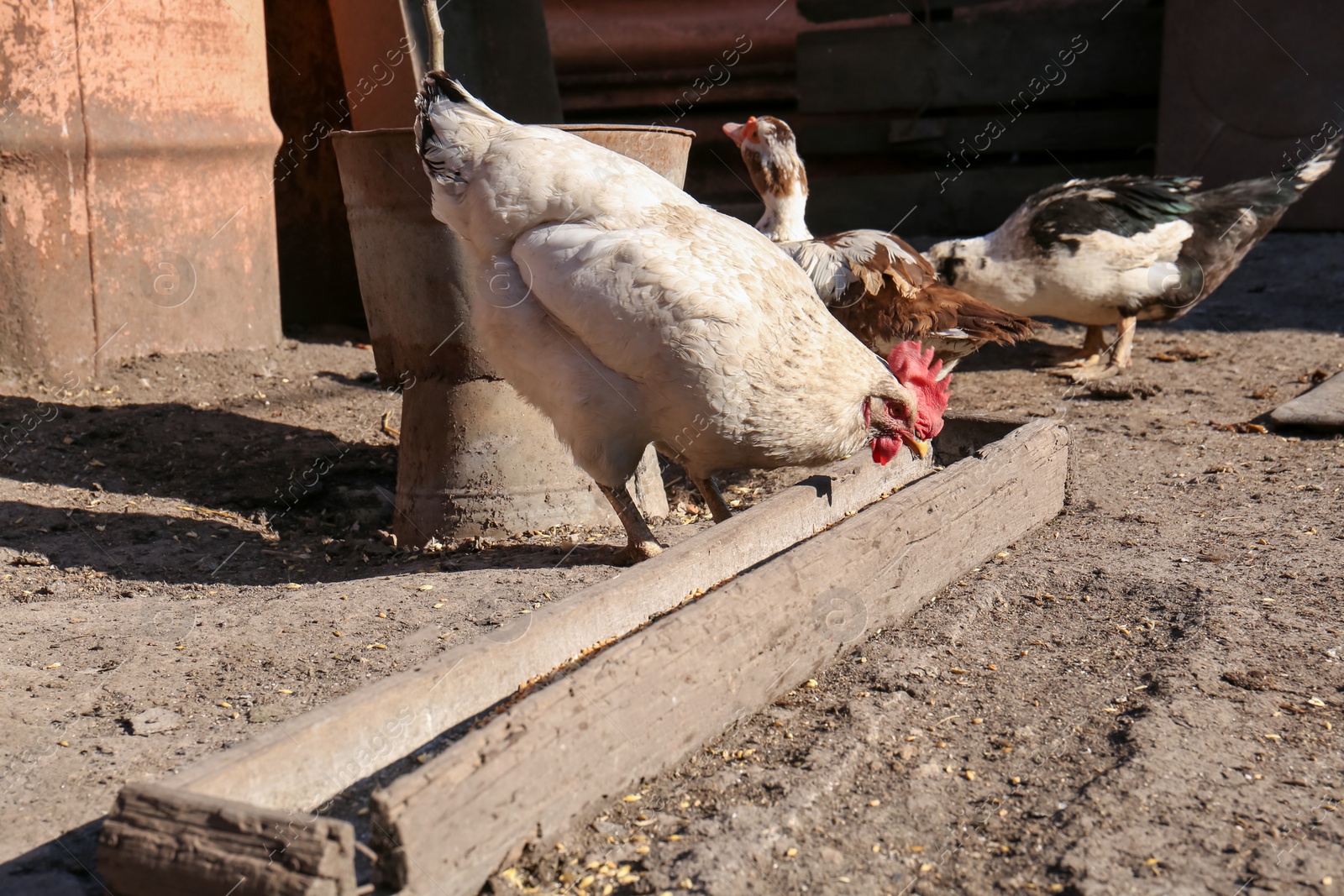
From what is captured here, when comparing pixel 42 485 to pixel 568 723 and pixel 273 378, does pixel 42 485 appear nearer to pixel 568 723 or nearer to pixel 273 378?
pixel 273 378

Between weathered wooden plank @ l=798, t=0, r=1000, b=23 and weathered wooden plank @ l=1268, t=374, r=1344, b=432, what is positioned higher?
weathered wooden plank @ l=798, t=0, r=1000, b=23

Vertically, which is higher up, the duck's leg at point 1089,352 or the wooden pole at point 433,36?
the wooden pole at point 433,36

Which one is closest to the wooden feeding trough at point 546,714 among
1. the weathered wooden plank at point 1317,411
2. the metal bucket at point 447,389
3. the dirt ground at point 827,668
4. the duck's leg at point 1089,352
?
the dirt ground at point 827,668

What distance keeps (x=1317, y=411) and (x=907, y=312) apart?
5.67ft

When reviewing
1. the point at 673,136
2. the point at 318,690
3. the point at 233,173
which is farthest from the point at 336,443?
the point at 318,690

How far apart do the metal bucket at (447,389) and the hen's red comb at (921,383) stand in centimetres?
103

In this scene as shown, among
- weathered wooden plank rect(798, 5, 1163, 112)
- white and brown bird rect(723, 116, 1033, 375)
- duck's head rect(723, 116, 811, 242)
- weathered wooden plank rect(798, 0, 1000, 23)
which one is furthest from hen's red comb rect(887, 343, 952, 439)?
weathered wooden plank rect(798, 0, 1000, 23)

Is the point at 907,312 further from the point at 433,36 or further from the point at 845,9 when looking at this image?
the point at 845,9

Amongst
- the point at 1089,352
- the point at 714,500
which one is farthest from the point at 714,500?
the point at 1089,352

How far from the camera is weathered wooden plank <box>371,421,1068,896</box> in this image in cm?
145

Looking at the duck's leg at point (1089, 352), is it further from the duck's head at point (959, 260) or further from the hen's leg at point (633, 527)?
the hen's leg at point (633, 527)

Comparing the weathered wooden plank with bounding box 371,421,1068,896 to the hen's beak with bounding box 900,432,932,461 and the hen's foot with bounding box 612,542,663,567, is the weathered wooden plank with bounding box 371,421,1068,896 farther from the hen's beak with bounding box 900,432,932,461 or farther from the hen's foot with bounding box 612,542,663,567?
the hen's foot with bounding box 612,542,663,567

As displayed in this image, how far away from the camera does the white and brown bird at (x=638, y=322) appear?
270 centimetres

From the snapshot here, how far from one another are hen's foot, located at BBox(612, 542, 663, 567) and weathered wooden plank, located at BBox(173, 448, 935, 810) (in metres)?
0.39
